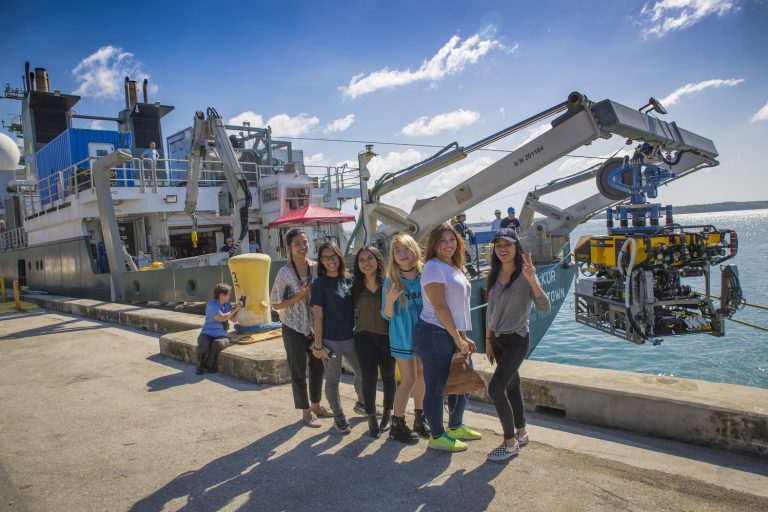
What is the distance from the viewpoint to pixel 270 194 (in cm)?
1797

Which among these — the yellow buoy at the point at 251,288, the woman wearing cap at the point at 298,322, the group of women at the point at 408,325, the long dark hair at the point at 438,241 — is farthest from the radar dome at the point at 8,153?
the long dark hair at the point at 438,241

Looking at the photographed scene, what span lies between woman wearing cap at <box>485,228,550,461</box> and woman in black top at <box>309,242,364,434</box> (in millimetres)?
1141

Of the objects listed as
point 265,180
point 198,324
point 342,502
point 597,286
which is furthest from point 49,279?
point 342,502

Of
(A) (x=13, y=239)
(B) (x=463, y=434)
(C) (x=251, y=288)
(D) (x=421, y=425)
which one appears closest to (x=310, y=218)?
(C) (x=251, y=288)

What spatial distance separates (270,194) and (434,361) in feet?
49.8

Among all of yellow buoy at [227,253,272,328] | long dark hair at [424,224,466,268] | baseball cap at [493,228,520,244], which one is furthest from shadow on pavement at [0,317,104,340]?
baseball cap at [493,228,520,244]

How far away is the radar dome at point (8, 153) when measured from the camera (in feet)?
90.9

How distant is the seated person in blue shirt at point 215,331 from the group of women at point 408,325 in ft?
7.11

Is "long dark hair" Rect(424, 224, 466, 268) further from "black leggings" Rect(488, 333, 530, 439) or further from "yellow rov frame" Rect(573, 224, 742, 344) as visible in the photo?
"yellow rov frame" Rect(573, 224, 742, 344)

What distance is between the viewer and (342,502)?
3129mm

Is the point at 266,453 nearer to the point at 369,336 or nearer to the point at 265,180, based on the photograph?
the point at 369,336

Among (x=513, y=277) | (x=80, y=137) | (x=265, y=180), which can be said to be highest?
(x=80, y=137)

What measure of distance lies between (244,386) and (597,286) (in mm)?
7320

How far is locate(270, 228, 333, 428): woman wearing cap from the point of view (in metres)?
4.45
